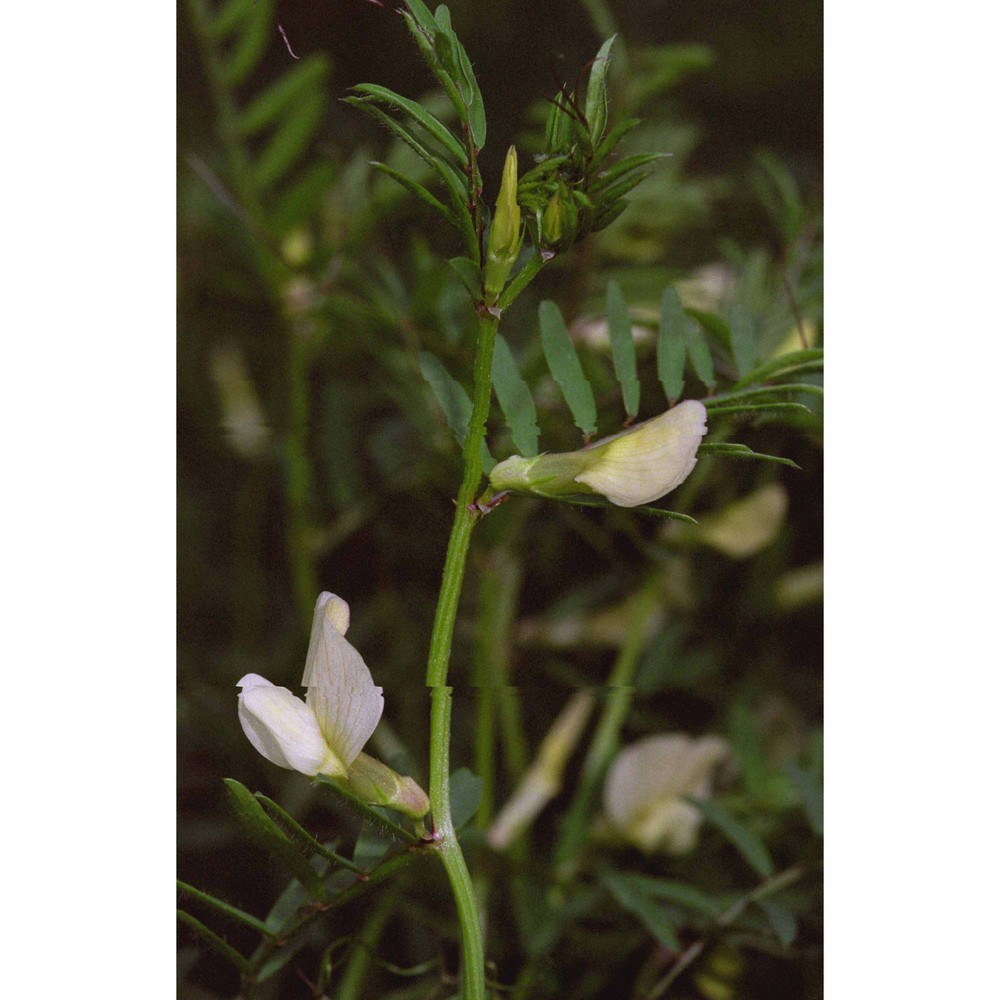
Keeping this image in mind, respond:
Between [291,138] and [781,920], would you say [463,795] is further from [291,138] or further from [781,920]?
[291,138]

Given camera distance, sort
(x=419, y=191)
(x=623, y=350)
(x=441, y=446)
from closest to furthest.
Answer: (x=419, y=191), (x=623, y=350), (x=441, y=446)

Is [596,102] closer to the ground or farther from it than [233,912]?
farther from it

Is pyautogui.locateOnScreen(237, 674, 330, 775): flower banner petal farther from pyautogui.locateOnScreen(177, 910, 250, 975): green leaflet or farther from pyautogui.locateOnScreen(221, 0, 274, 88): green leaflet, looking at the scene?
pyautogui.locateOnScreen(221, 0, 274, 88): green leaflet

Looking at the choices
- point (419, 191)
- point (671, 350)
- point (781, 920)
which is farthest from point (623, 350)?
point (781, 920)

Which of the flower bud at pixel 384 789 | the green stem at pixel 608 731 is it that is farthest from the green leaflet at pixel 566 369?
the green stem at pixel 608 731

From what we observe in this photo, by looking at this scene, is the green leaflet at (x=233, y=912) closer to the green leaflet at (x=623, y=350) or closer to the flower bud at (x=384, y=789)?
the flower bud at (x=384, y=789)

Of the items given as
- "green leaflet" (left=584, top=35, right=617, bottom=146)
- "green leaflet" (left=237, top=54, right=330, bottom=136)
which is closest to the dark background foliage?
"green leaflet" (left=237, top=54, right=330, bottom=136)
